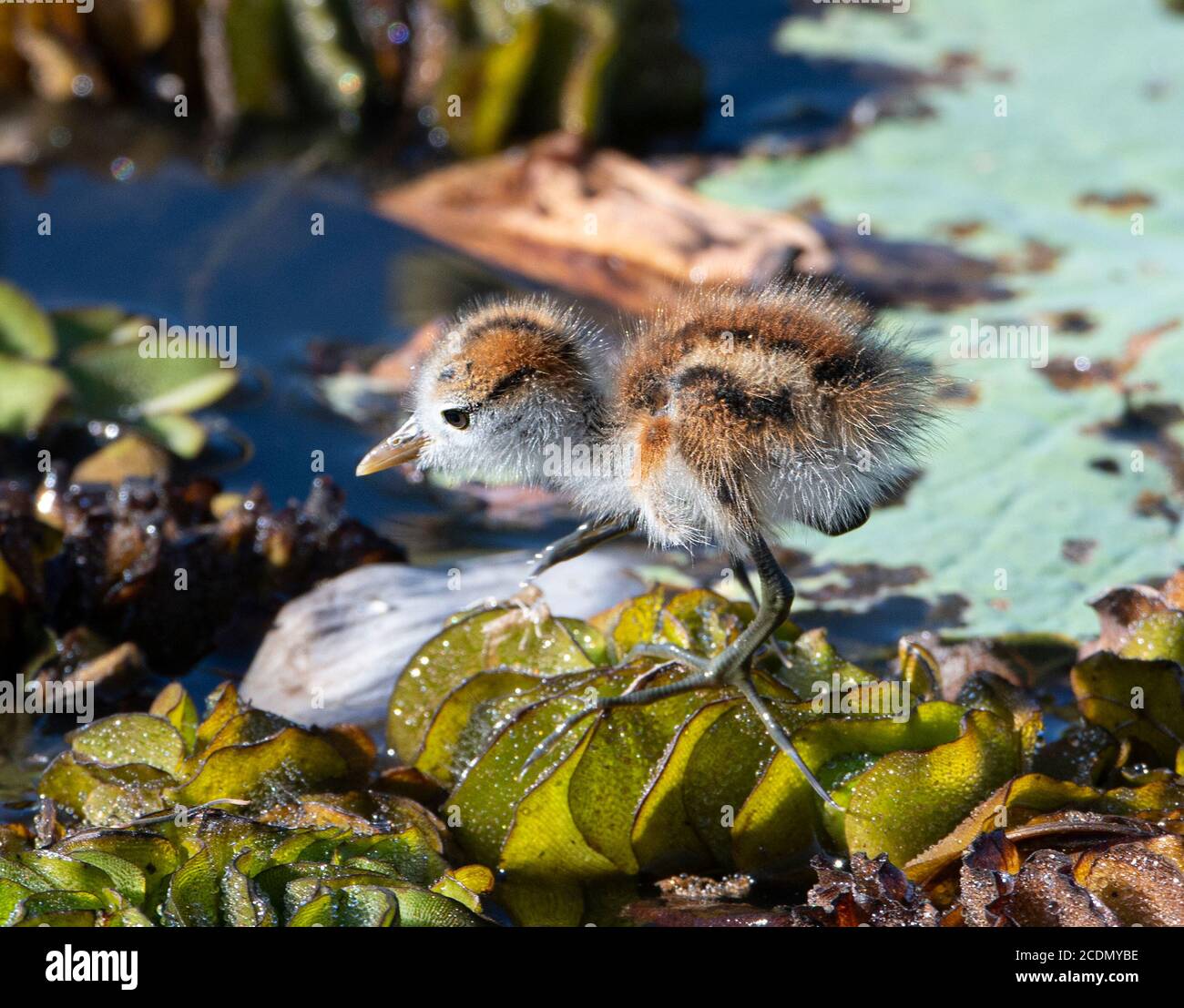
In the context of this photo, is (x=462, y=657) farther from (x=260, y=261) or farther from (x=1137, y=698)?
(x=260, y=261)

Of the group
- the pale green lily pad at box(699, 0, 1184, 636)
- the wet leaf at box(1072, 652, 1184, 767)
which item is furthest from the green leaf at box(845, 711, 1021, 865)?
the pale green lily pad at box(699, 0, 1184, 636)

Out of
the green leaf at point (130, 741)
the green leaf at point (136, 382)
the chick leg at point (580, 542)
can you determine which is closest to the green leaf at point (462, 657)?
the chick leg at point (580, 542)

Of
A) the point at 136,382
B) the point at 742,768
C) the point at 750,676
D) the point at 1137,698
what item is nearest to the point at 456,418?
the point at 750,676

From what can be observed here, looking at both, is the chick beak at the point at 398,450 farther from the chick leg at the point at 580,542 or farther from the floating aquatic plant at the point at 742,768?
the floating aquatic plant at the point at 742,768

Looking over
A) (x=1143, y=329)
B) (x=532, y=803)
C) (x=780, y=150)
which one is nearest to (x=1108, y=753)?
(x=532, y=803)

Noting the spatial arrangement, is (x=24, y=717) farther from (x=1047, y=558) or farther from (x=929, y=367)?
(x=1047, y=558)

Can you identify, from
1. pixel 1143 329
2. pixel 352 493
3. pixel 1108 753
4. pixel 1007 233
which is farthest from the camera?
pixel 1007 233

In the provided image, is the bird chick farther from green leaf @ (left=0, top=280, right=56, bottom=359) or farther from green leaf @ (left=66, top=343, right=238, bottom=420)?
green leaf @ (left=0, top=280, right=56, bottom=359)
